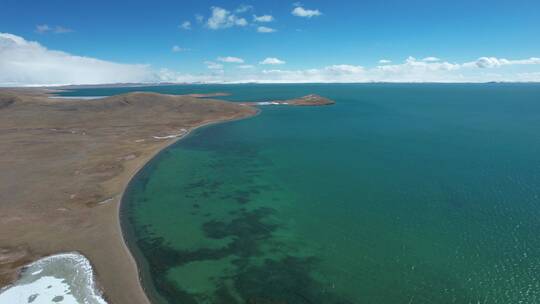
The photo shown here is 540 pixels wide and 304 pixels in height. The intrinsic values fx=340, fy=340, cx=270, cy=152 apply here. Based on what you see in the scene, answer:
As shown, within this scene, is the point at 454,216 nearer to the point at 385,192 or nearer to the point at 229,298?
the point at 385,192

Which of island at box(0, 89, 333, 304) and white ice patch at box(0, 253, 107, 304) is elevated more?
island at box(0, 89, 333, 304)

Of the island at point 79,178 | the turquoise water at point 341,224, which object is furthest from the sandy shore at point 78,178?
the turquoise water at point 341,224

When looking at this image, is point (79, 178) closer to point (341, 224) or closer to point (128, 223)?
point (128, 223)

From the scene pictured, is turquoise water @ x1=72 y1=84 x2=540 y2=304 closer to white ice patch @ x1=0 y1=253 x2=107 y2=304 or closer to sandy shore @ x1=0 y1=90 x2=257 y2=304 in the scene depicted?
sandy shore @ x1=0 y1=90 x2=257 y2=304

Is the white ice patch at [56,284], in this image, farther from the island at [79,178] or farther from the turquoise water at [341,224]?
the turquoise water at [341,224]

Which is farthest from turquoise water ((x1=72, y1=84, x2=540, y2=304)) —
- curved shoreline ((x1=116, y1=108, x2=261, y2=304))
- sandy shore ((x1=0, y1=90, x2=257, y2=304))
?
sandy shore ((x1=0, y1=90, x2=257, y2=304))

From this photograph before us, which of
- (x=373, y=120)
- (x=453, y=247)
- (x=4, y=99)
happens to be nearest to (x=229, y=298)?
(x=453, y=247)

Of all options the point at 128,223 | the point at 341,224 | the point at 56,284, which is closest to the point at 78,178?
the point at 128,223
